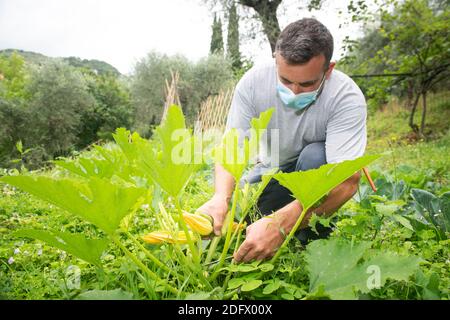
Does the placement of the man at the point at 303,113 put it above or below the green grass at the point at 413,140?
above

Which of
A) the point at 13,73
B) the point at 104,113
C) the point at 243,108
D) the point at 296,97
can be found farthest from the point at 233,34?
the point at 13,73

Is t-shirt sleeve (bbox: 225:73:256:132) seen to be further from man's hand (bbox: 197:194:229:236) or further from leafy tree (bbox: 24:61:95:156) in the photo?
leafy tree (bbox: 24:61:95:156)

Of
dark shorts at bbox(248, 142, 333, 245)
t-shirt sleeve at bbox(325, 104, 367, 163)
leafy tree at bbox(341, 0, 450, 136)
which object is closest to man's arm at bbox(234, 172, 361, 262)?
dark shorts at bbox(248, 142, 333, 245)

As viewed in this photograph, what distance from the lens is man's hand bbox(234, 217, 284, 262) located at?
1238 mm

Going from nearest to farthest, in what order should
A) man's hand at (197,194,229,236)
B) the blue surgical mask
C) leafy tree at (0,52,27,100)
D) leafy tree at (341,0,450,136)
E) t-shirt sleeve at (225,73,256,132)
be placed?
1. man's hand at (197,194,229,236)
2. the blue surgical mask
3. t-shirt sleeve at (225,73,256,132)
4. leafy tree at (341,0,450,136)
5. leafy tree at (0,52,27,100)

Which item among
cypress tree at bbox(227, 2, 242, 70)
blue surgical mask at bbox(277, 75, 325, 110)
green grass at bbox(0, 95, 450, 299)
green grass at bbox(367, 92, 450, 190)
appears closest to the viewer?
green grass at bbox(0, 95, 450, 299)

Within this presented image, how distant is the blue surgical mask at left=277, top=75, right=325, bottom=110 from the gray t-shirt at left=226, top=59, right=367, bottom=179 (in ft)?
0.25

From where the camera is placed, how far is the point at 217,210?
1424 millimetres

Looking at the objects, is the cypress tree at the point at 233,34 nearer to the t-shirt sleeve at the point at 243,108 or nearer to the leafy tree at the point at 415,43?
the leafy tree at the point at 415,43

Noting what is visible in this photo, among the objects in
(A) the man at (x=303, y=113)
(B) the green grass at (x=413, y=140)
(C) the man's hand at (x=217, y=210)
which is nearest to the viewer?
(C) the man's hand at (x=217, y=210)

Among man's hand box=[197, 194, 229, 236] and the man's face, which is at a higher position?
the man's face

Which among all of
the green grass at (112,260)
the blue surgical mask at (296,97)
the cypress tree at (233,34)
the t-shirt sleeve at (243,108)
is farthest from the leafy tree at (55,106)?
the blue surgical mask at (296,97)

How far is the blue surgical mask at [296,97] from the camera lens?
6.11 ft

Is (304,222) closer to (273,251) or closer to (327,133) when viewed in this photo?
(273,251)
